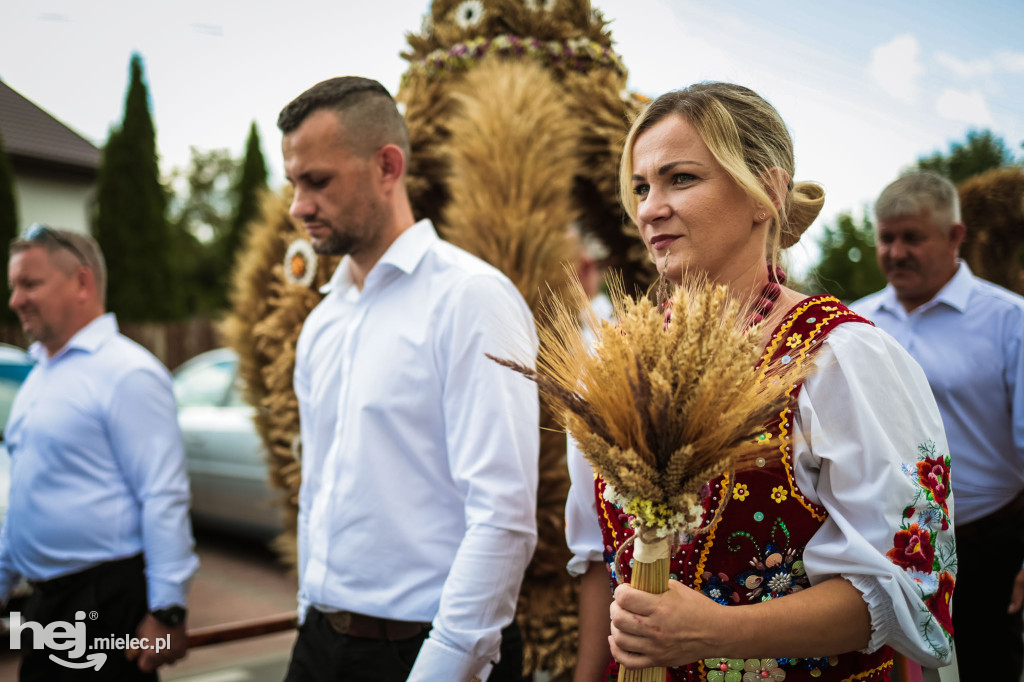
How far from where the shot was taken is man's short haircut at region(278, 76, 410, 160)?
232 centimetres

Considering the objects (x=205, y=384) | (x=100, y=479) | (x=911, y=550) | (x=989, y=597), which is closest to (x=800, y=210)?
(x=911, y=550)

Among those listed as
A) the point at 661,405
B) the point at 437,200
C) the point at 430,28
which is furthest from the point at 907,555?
the point at 430,28

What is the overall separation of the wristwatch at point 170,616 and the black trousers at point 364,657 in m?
0.81

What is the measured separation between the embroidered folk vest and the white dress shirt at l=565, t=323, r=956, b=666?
0.07 ft

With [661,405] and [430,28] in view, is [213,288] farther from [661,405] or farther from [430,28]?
[661,405]

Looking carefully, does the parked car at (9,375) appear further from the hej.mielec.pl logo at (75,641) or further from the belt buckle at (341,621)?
the belt buckle at (341,621)

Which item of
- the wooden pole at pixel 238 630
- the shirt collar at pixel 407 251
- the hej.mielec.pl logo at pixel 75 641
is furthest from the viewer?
the wooden pole at pixel 238 630

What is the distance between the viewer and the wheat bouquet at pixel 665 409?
105 cm

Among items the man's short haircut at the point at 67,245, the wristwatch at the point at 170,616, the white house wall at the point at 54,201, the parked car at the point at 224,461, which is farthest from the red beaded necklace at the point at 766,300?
the white house wall at the point at 54,201

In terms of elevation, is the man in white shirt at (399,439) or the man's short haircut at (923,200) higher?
the man's short haircut at (923,200)

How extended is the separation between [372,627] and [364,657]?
79 mm

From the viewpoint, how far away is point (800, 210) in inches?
63.9

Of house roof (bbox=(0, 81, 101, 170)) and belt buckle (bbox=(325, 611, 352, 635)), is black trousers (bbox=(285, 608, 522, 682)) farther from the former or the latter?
house roof (bbox=(0, 81, 101, 170))

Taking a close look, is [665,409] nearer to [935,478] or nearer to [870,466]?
[870,466]
